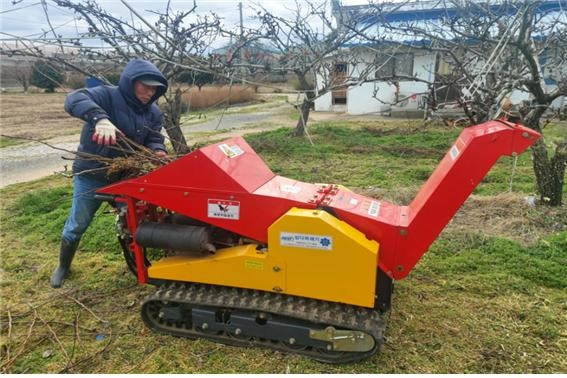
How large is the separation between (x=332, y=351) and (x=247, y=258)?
2.75ft

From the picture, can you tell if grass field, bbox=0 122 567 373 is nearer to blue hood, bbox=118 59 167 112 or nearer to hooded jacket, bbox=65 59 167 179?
hooded jacket, bbox=65 59 167 179

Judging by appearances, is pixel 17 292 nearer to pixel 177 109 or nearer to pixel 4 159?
pixel 177 109

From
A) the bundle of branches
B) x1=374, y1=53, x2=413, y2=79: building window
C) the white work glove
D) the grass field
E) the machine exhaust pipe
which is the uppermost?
x1=374, y1=53, x2=413, y2=79: building window

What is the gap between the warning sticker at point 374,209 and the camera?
9.52 ft

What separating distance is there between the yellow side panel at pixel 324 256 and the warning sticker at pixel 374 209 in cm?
18

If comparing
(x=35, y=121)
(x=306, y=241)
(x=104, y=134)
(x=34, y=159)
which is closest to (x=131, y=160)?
(x=104, y=134)

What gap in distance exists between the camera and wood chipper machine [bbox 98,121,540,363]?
2732mm

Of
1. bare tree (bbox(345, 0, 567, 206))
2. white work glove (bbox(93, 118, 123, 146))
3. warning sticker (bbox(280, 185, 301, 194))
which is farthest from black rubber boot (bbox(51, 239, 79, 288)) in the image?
bare tree (bbox(345, 0, 567, 206))

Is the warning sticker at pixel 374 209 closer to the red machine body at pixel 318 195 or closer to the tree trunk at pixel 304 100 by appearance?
the red machine body at pixel 318 195

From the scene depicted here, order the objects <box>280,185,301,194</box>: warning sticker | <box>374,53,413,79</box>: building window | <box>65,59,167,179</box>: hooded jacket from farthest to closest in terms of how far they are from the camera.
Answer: <box>374,53,413,79</box>: building window, <box>65,59,167,179</box>: hooded jacket, <box>280,185,301,194</box>: warning sticker

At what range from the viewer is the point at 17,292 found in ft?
13.0

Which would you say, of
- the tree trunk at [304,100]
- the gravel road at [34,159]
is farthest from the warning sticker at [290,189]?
the gravel road at [34,159]

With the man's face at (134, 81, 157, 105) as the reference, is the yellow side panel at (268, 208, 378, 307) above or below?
below

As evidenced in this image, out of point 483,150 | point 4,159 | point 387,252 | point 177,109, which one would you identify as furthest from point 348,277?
point 4,159
